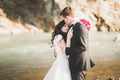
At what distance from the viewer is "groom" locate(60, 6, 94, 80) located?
328 cm

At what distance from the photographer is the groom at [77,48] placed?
3275 mm

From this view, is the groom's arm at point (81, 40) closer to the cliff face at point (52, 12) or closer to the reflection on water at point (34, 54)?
the reflection on water at point (34, 54)

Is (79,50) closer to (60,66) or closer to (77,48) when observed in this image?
(77,48)

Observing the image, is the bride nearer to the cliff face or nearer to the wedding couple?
the wedding couple

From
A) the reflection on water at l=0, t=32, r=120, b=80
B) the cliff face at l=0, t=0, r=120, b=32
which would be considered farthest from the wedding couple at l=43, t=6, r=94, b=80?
the cliff face at l=0, t=0, r=120, b=32

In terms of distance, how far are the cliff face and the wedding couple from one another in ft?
16.9

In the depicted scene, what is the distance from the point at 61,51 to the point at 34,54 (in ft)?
12.4

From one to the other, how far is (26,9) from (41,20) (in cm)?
59

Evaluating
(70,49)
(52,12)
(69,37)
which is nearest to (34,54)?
(52,12)

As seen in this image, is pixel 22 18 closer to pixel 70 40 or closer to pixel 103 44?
pixel 103 44

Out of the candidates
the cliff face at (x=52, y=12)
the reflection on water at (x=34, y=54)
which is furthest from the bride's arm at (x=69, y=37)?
the cliff face at (x=52, y=12)

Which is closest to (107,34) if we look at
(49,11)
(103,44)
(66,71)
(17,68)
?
(103,44)

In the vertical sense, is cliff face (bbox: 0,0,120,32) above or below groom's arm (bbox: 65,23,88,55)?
above

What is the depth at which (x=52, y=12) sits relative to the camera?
375 inches
